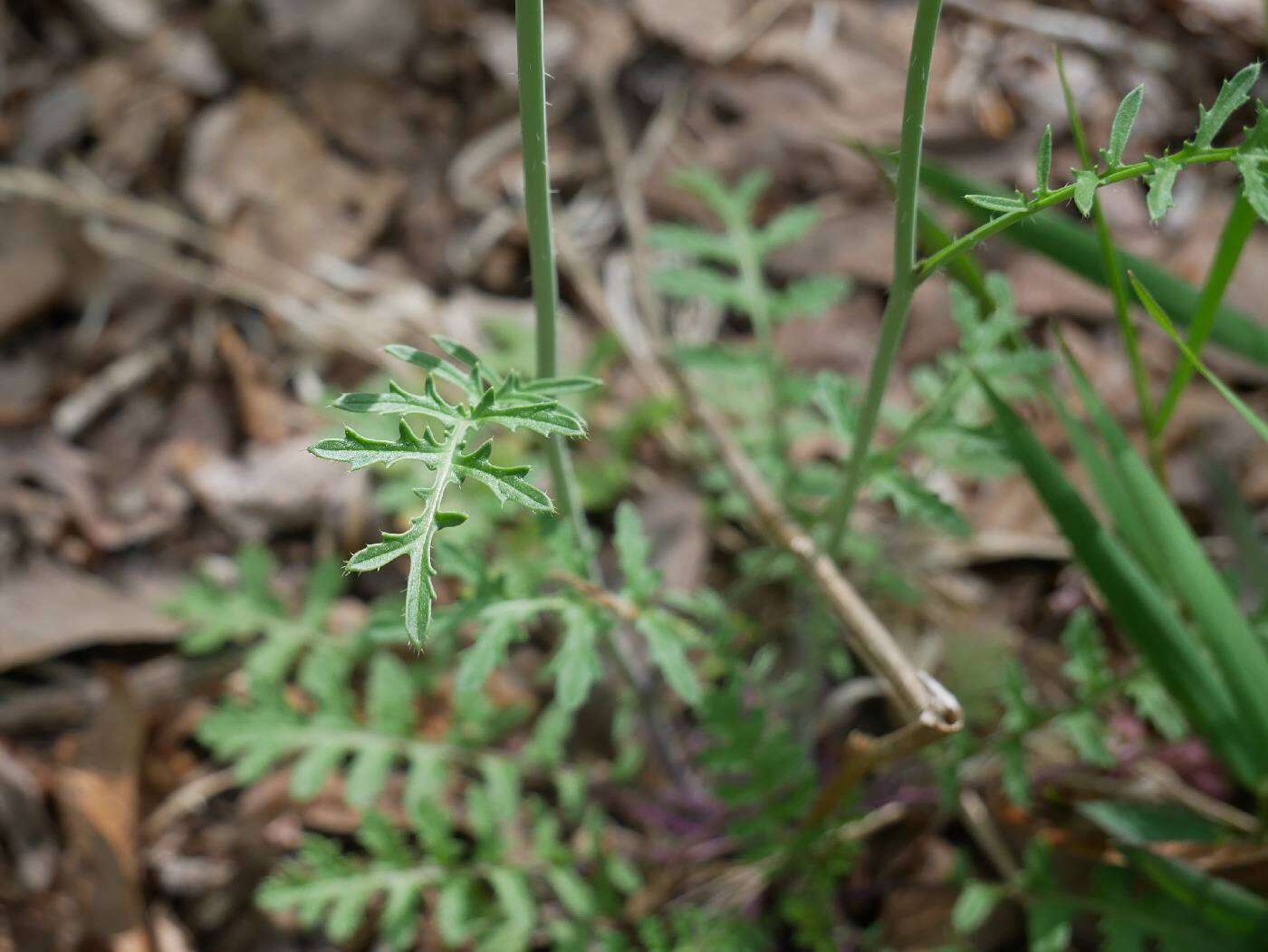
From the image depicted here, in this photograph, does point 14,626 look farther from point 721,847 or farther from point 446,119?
point 446,119

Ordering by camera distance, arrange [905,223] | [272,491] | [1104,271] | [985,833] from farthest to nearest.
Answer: [272,491] → [985,833] → [1104,271] → [905,223]

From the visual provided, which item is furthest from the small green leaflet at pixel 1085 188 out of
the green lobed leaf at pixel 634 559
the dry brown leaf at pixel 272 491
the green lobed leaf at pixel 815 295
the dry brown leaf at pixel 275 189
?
the dry brown leaf at pixel 275 189

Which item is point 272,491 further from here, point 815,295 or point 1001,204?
point 1001,204

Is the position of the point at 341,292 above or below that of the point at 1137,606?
below

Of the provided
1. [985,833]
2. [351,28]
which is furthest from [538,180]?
[351,28]

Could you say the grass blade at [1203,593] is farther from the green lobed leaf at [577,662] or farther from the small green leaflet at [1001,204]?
the green lobed leaf at [577,662]

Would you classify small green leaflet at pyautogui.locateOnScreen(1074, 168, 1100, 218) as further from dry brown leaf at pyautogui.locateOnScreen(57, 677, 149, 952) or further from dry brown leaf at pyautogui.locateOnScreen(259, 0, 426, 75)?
dry brown leaf at pyautogui.locateOnScreen(259, 0, 426, 75)

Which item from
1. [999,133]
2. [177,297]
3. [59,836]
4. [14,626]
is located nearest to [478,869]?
[59,836]
